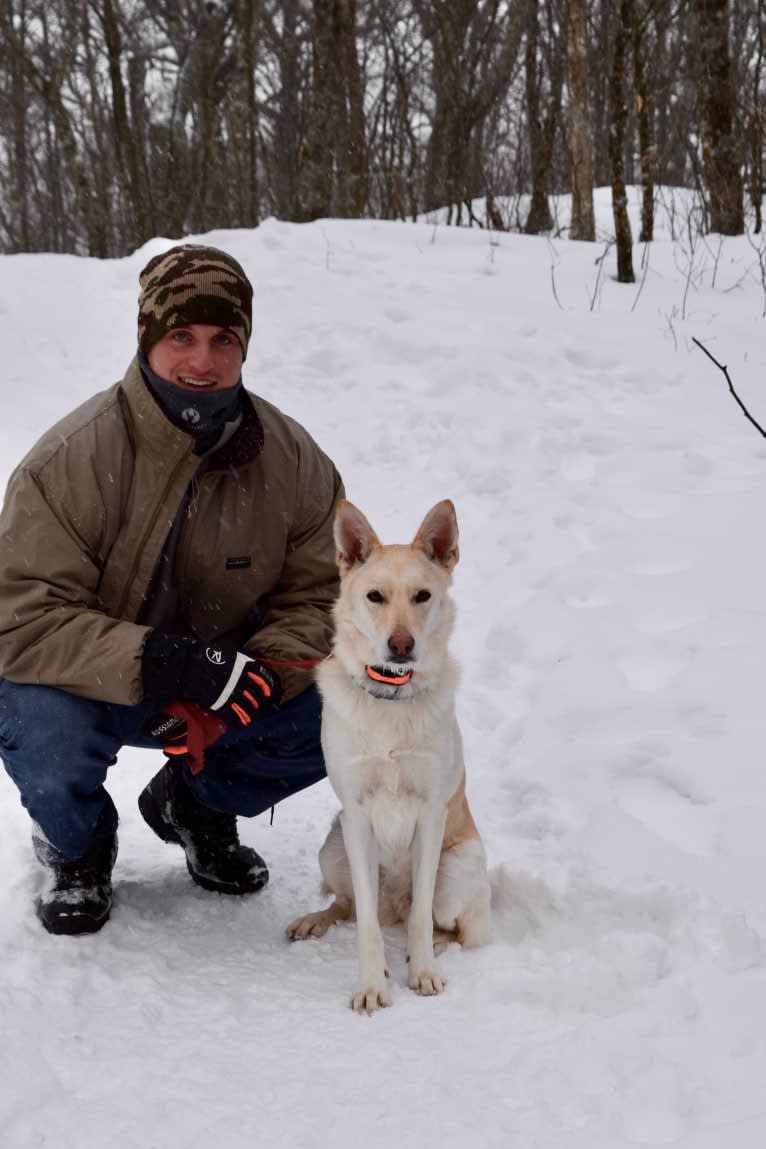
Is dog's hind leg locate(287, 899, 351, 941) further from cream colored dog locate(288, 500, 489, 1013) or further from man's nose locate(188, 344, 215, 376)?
man's nose locate(188, 344, 215, 376)

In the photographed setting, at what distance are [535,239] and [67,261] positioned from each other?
4251mm

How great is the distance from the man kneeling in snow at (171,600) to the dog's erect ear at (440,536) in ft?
1.55

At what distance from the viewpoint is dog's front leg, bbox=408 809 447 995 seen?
8.66ft

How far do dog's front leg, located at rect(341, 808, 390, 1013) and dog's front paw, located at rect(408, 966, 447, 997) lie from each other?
0.11 m

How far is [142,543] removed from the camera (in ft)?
9.32

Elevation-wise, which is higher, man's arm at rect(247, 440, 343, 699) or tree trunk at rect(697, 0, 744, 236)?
tree trunk at rect(697, 0, 744, 236)

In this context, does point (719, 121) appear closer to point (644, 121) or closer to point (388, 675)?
point (644, 121)

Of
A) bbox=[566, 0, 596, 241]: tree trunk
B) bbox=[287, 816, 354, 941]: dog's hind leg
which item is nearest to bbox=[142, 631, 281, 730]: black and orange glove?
bbox=[287, 816, 354, 941]: dog's hind leg

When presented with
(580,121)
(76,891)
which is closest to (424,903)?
(76,891)

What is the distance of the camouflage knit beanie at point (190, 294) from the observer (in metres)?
2.90

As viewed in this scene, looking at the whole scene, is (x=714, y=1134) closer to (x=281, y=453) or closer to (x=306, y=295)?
(x=281, y=453)

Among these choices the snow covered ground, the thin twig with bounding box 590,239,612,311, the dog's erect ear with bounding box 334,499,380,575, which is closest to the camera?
the snow covered ground

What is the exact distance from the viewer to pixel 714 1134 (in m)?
1.82

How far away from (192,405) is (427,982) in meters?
1.72
